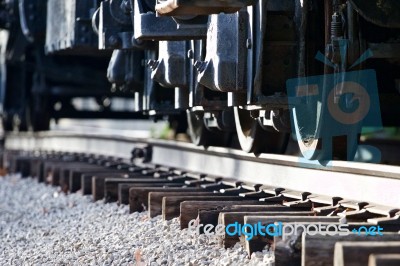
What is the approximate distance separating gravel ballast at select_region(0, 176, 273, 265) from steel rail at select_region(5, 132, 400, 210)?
0.69 m

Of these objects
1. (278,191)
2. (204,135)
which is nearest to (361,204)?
(278,191)

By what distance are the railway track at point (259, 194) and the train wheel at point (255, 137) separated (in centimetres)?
10

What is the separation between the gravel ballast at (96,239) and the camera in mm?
4480

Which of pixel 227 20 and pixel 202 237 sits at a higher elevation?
pixel 227 20

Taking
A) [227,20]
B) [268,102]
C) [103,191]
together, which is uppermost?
[227,20]

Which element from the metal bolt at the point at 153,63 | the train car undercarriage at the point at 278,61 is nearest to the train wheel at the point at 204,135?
the train car undercarriage at the point at 278,61

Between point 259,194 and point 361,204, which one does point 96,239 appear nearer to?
point 259,194

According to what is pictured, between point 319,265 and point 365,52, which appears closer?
point 319,265

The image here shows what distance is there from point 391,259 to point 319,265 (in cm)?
47

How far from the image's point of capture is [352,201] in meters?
4.76

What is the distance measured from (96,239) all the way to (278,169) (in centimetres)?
124

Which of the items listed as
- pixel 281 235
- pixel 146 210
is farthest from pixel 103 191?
pixel 281 235

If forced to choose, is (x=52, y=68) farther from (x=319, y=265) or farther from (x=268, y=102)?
(x=319, y=265)

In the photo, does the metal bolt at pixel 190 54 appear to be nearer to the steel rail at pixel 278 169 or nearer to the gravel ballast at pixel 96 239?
the steel rail at pixel 278 169
